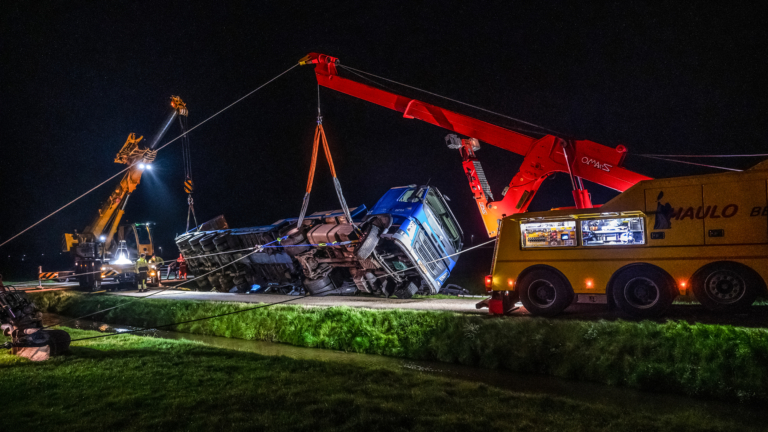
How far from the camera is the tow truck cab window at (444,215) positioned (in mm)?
16078

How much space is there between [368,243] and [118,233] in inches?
745

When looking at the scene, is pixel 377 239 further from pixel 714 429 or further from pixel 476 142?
pixel 714 429

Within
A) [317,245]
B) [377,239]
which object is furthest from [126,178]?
[377,239]

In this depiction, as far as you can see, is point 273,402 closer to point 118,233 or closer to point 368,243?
point 368,243

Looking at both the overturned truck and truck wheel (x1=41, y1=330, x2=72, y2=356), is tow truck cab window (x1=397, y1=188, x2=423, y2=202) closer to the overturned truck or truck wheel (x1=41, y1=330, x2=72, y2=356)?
the overturned truck

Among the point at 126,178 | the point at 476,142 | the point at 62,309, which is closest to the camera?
the point at 476,142

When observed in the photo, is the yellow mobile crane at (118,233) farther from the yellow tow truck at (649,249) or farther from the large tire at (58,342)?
the yellow tow truck at (649,249)

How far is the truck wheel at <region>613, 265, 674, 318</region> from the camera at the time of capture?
8.17m

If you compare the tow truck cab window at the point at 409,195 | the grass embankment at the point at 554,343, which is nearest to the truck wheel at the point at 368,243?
the tow truck cab window at the point at 409,195

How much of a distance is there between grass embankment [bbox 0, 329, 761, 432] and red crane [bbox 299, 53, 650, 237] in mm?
5531

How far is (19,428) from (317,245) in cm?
1061

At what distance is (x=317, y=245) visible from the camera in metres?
15.7

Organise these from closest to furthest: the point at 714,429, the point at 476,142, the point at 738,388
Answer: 1. the point at 714,429
2. the point at 738,388
3. the point at 476,142

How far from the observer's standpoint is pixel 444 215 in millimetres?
16875
